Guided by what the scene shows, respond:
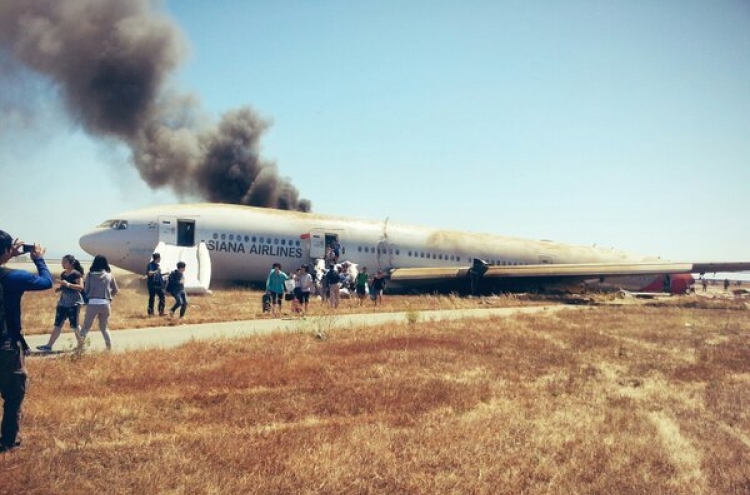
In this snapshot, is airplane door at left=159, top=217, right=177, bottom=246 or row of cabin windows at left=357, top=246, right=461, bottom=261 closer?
airplane door at left=159, top=217, right=177, bottom=246

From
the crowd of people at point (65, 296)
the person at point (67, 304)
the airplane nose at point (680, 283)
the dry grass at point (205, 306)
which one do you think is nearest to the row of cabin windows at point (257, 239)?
the dry grass at point (205, 306)

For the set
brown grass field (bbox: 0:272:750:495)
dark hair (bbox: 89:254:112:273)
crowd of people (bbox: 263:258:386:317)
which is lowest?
brown grass field (bbox: 0:272:750:495)

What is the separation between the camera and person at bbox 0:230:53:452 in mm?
5762

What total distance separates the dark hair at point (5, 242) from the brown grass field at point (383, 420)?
2.00m

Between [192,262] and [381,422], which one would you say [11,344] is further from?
[192,262]

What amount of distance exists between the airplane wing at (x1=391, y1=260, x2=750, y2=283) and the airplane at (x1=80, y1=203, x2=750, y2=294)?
53 millimetres

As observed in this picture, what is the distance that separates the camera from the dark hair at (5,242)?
5996 millimetres

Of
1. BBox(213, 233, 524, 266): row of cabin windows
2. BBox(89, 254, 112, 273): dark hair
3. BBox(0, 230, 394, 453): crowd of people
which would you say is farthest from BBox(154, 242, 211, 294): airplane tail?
BBox(89, 254, 112, 273): dark hair

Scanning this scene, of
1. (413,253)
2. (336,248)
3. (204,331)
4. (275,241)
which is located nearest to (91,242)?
(275,241)

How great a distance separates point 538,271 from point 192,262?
17500 millimetres

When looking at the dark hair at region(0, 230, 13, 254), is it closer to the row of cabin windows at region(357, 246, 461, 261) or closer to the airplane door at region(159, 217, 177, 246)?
the airplane door at region(159, 217, 177, 246)

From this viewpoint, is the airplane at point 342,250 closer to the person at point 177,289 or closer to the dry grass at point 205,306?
the dry grass at point 205,306

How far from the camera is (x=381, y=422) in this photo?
712 cm

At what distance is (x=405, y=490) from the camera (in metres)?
5.23
